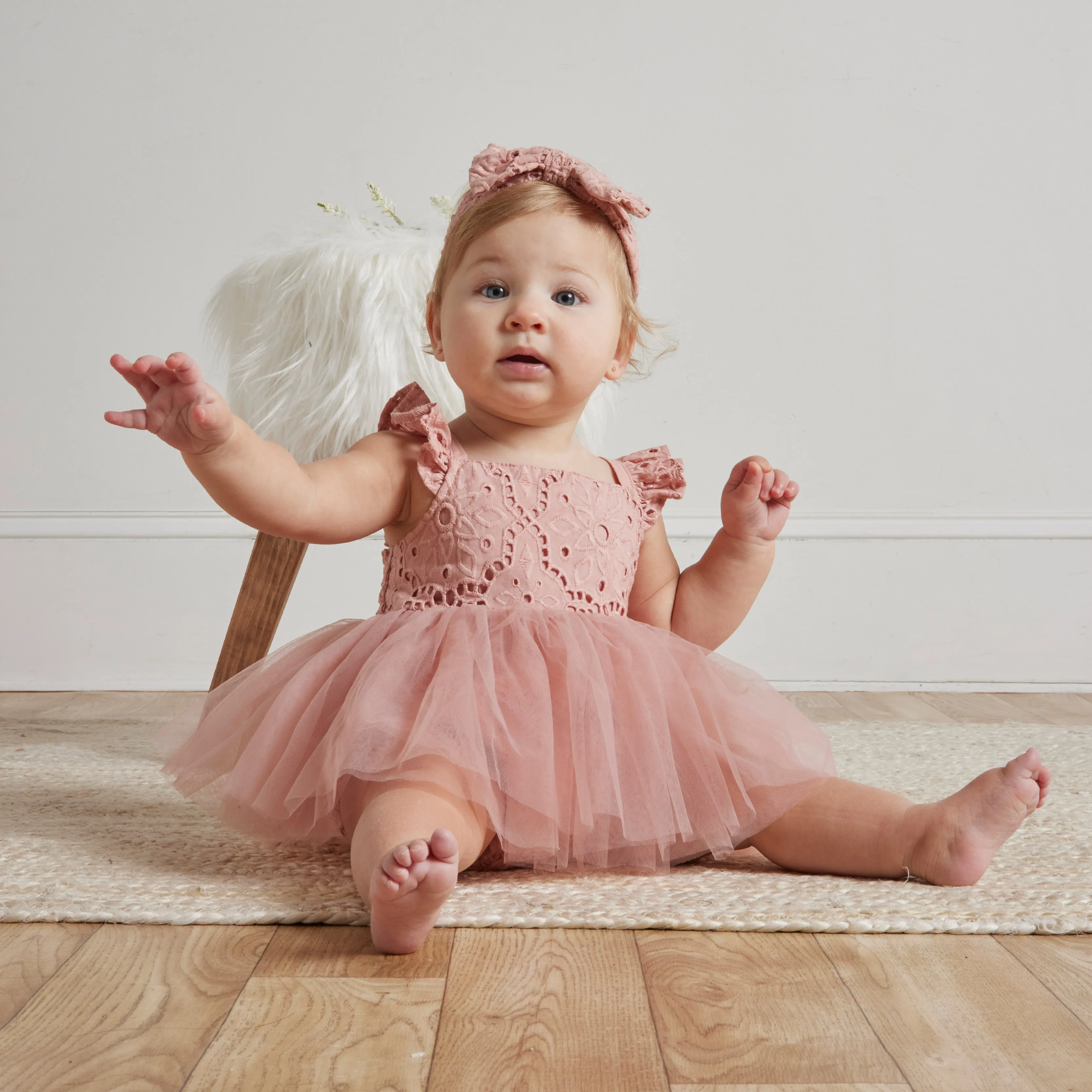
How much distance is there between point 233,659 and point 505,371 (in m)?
0.53

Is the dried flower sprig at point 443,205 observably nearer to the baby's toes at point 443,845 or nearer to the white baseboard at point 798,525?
the white baseboard at point 798,525

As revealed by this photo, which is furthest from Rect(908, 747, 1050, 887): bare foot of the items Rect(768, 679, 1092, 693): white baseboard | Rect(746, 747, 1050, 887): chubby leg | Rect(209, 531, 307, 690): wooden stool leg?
Rect(768, 679, 1092, 693): white baseboard

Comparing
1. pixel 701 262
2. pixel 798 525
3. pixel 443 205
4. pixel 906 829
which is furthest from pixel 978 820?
pixel 701 262

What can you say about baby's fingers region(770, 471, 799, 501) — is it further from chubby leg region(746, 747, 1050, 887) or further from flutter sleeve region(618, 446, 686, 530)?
chubby leg region(746, 747, 1050, 887)

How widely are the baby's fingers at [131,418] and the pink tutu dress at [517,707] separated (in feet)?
0.73

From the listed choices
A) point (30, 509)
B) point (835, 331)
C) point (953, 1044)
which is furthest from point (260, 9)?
point (953, 1044)

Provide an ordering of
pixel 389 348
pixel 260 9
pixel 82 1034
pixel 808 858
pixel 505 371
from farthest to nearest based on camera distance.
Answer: pixel 260 9 → pixel 389 348 → pixel 505 371 → pixel 808 858 → pixel 82 1034

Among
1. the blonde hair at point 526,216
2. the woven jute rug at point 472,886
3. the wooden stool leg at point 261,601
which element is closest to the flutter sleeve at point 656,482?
the blonde hair at point 526,216

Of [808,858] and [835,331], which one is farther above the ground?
[835,331]

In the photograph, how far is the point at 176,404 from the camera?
705 mm

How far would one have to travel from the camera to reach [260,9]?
1881 mm

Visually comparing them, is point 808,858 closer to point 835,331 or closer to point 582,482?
point 582,482

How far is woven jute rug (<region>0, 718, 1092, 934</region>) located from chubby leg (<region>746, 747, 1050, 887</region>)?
0.5 inches

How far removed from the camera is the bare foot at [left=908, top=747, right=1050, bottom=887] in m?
0.74
